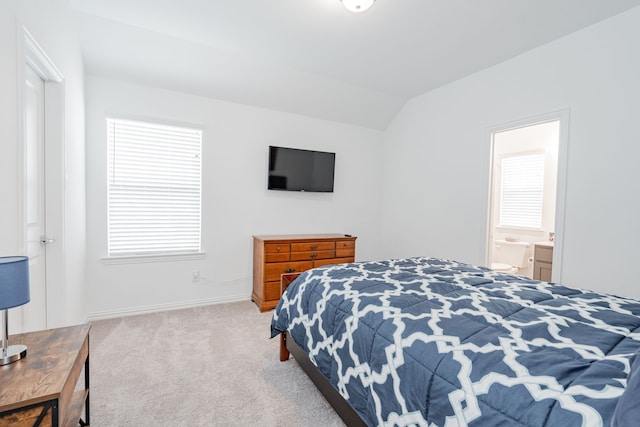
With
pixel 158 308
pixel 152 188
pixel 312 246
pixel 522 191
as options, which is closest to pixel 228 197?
pixel 152 188

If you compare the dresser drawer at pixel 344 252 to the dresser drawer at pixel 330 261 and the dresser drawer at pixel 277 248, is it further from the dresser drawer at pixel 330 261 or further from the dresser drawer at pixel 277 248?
the dresser drawer at pixel 277 248

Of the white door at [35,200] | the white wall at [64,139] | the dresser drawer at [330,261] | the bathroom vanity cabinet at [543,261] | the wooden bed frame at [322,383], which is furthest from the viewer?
the dresser drawer at [330,261]

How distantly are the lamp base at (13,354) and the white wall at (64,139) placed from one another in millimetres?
451

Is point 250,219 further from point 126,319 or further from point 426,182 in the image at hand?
point 426,182

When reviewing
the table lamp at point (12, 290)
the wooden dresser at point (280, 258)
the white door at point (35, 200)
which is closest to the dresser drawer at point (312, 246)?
the wooden dresser at point (280, 258)

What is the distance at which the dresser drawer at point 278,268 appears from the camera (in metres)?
3.55

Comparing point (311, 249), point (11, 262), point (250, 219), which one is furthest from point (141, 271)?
point (11, 262)

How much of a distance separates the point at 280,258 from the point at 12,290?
8.69 ft

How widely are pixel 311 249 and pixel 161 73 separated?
2529mm

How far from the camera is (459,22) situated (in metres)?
2.56

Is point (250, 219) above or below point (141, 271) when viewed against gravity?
above

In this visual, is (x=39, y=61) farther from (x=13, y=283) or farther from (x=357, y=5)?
(x=357, y=5)

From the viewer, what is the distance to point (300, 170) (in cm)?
416

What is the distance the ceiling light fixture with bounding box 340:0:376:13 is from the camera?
2211mm
